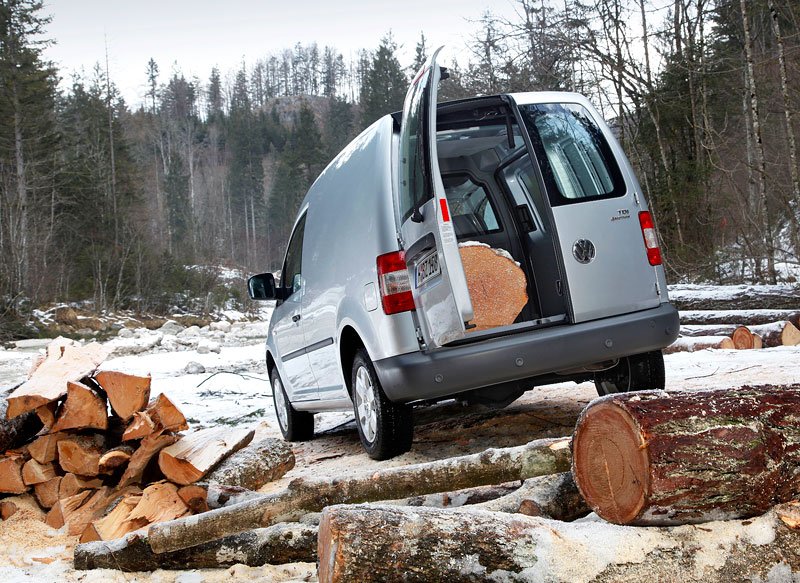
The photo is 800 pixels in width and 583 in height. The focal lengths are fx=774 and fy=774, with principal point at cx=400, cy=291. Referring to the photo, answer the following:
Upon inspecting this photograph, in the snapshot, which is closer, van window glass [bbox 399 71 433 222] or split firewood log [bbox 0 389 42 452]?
van window glass [bbox 399 71 433 222]

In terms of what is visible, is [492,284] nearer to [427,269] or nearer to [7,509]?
[427,269]

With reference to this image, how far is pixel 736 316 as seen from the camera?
10266 mm

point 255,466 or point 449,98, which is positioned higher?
point 449,98

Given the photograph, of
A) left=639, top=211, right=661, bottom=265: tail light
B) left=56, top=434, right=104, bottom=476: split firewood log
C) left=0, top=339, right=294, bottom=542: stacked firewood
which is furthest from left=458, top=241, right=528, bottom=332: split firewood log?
left=56, top=434, right=104, bottom=476: split firewood log

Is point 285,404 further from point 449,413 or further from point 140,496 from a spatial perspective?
point 140,496

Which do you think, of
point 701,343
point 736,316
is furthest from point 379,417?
point 736,316

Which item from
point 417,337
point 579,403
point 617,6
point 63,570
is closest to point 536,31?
point 617,6

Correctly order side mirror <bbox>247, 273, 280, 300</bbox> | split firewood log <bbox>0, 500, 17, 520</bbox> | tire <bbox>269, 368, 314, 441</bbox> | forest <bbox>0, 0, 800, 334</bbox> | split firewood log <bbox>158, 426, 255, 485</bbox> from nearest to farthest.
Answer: split firewood log <bbox>158, 426, 255, 485</bbox> → split firewood log <bbox>0, 500, 17, 520</bbox> → side mirror <bbox>247, 273, 280, 300</bbox> → tire <bbox>269, 368, 314, 441</bbox> → forest <bbox>0, 0, 800, 334</bbox>

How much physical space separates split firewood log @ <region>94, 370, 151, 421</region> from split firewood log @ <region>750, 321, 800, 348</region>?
713 cm

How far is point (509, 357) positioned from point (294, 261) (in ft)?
8.74

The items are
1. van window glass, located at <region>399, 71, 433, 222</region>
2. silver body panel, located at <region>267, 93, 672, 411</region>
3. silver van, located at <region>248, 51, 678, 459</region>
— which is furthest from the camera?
silver body panel, located at <region>267, 93, 672, 411</region>

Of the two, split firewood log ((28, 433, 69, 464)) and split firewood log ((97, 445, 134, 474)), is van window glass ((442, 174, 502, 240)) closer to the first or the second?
split firewood log ((97, 445, 134, 474))

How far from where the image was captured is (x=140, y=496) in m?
4.60

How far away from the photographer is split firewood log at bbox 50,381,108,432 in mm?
4816
